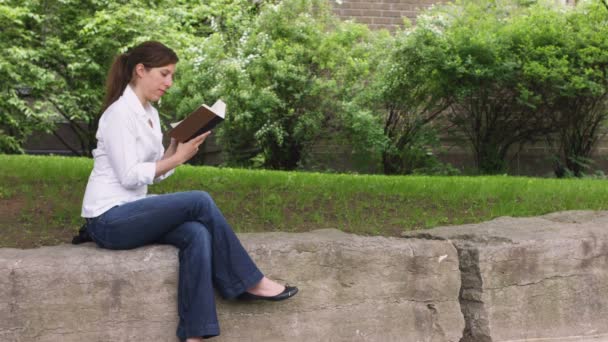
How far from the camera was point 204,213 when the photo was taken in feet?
13.6

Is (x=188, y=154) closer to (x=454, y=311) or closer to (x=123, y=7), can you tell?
(x=454, y=311)

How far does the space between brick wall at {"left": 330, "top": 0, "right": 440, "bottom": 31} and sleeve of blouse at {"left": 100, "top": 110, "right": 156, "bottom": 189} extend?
9790mm

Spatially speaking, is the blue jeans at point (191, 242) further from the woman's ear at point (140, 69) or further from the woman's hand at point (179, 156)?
the woman's ear at point (140, 69)

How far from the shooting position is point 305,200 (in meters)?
6.54

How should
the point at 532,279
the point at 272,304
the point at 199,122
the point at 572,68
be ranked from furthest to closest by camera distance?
the point at 572,68 < the point at 532,279 < the point at 272,304 < the point at 199,122

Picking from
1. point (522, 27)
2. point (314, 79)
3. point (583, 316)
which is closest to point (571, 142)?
point (522, 27)

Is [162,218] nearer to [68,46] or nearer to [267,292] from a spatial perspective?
[267,292]

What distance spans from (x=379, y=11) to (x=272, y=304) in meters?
10.1

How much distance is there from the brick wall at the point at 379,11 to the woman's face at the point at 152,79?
373 inches

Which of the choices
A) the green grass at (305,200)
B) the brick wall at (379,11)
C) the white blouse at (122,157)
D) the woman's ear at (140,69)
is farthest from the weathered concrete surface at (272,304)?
the brick wall at (379,11)

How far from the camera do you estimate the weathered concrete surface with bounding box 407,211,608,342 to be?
5.07m

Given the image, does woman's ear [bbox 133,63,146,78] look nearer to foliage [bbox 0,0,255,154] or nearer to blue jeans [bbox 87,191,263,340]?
blue jeans [bbox 87,191,263,340]

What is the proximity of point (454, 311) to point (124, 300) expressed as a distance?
204cm

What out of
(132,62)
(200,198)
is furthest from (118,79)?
(200,198)
